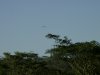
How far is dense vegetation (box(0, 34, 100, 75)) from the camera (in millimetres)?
40344

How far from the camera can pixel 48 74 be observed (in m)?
56.8

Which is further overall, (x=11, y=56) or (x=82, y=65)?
(x=11, y=56)

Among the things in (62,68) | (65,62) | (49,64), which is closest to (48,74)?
(49,64)

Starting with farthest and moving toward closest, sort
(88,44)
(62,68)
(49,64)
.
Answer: (49,64)
(62,68)
(88,44)

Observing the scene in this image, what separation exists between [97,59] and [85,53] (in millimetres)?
2111

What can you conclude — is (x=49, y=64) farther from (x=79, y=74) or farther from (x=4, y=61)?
(x=79, y=74)

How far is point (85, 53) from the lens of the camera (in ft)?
131

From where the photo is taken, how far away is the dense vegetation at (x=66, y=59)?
40344 millimetres

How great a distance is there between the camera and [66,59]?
143 ft

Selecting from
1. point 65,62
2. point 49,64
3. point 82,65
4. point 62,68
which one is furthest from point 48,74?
point 82,65

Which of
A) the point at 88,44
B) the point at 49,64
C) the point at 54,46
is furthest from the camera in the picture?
the point at 49,64

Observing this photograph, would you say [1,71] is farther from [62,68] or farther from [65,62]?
[65,62]

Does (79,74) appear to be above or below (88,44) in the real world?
below

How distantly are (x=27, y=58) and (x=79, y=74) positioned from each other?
12560 millimetres
